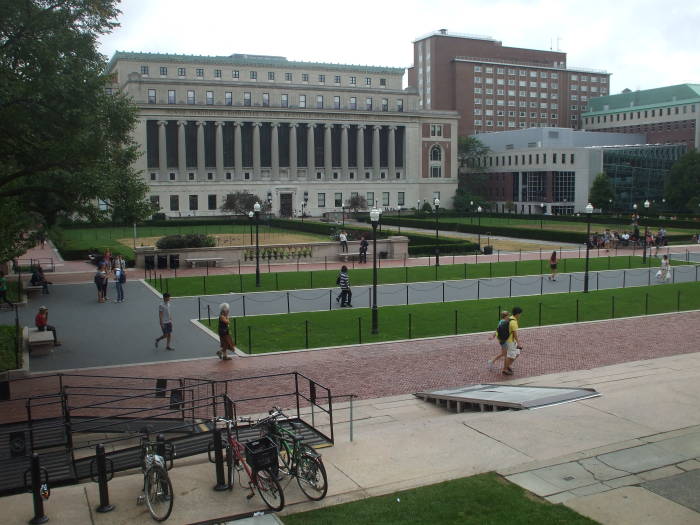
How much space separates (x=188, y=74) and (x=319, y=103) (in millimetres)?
20580

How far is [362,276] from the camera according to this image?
3906 centimetres

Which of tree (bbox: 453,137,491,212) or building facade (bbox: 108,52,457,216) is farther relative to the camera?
tree (bbox: 453,137,491,212)

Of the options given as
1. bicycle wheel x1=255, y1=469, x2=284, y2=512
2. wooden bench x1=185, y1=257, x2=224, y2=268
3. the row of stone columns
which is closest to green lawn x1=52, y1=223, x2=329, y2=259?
wooden bench x1=185, y1=257, x2=224, y2=268

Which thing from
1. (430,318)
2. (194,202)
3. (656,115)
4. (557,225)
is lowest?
(430,318)

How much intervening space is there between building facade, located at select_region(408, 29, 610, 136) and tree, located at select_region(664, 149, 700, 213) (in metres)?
51.9

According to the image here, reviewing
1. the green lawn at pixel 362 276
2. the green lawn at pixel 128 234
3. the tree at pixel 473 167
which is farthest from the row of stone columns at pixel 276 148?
the green lawn at pixel 362 276

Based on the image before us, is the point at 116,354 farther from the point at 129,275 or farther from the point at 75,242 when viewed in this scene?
the point at 75,242

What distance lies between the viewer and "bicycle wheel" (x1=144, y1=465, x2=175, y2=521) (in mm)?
9234

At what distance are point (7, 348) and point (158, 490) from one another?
43.4 feet

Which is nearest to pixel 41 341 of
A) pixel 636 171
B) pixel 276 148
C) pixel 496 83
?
pixel 276 148

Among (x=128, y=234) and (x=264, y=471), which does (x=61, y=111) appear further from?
(x=128, y=234)

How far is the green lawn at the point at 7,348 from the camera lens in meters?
18.7

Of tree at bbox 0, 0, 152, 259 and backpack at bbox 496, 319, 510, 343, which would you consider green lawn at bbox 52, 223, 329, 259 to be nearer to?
tree at bbox 0, 0, 152, 259

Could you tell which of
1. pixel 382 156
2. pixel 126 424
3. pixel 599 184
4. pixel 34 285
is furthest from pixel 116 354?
pixel 382 156
